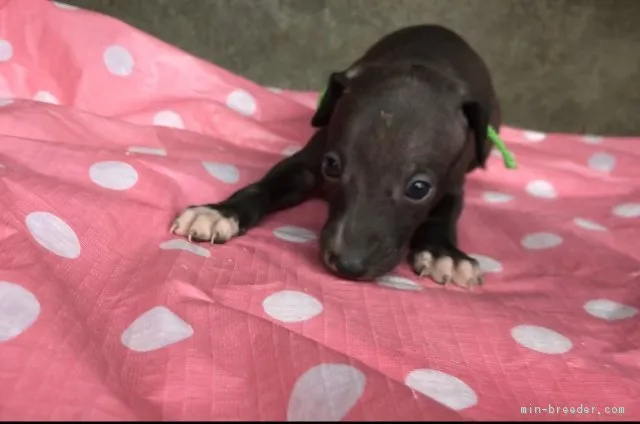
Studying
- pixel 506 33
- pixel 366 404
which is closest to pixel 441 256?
pixel 366 404

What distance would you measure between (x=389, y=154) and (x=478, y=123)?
25 cm

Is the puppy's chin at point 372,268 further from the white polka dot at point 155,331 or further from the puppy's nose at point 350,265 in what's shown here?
Result: the white polka dot at point 155,331

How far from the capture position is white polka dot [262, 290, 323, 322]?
1.18 m

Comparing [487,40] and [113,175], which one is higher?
[487,40]

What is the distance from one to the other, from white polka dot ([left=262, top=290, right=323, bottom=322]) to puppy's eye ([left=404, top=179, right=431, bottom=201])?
0.43m

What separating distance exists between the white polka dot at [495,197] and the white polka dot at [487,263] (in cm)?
43

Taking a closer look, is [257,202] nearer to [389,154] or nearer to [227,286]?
[389,154]

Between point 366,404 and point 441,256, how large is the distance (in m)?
0.80

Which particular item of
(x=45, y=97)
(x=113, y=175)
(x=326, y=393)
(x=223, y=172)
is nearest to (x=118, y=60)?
(x=45, y=97)

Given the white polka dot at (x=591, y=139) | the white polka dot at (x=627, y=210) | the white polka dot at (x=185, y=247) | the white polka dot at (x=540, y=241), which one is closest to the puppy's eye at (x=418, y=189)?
the white polka dot at (x=540, y=241)

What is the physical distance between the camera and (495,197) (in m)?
2.14

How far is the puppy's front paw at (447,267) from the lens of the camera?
1511 mm

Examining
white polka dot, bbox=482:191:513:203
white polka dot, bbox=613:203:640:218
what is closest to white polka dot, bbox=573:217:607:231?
white polka dot, bbox=613:203:640:218

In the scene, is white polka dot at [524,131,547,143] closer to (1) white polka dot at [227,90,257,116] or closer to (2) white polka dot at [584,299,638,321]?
(1) white polka dot at [227,90,257,116]
